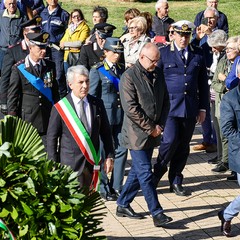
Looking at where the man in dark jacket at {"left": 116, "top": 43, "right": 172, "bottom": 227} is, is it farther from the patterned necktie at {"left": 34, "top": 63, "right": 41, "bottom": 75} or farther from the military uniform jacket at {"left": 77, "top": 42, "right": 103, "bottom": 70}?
the military uniform jacket at {"left": 77, "top": 42, "right": 103, "bottom": 70}

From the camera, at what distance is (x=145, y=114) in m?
8.41

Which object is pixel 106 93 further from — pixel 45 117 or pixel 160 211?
pixel 160 211

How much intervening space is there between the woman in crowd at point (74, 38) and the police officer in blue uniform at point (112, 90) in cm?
395

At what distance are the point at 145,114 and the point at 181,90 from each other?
3.87ft

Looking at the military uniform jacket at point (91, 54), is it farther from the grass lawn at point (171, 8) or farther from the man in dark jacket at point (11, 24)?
the grass lawn at point (171, 8)

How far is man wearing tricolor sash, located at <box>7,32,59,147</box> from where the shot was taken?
904 cm

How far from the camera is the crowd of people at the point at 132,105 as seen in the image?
784cm

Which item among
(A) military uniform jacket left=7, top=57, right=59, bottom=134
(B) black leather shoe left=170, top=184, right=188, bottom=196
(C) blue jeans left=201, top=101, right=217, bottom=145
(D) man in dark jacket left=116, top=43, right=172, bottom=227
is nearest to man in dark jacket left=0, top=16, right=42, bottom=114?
(A) military uniform jacket left=7, top=57, right=59, bottom=134

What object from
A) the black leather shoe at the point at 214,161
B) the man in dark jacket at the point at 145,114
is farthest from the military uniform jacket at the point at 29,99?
the black leather shoe at the point at 214,161

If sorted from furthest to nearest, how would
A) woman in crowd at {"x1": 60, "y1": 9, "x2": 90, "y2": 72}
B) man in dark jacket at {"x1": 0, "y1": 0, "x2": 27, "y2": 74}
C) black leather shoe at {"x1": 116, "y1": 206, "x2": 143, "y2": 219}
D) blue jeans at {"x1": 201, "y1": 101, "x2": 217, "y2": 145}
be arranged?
man in dark jacket at {"x1": 0, "y1": 0, "x2": 27, "y2": 74} → woman in crowd at {"x1": 60, "y1": 9, "x2": 90, "y2": 72} → blue jeans at {"x1": 201, "y1": 101, "x2": 217, "y2": 145} → black leather shoe at {"x1": 116, "y1": 206, "x2": 143, "y2": 219}

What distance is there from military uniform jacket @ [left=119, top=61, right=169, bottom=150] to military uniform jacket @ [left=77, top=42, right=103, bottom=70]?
2.59 meters

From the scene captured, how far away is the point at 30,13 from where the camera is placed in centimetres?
1493

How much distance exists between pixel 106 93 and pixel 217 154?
7.47ft

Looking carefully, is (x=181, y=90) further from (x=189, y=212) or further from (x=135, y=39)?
(x=135, y=39)
